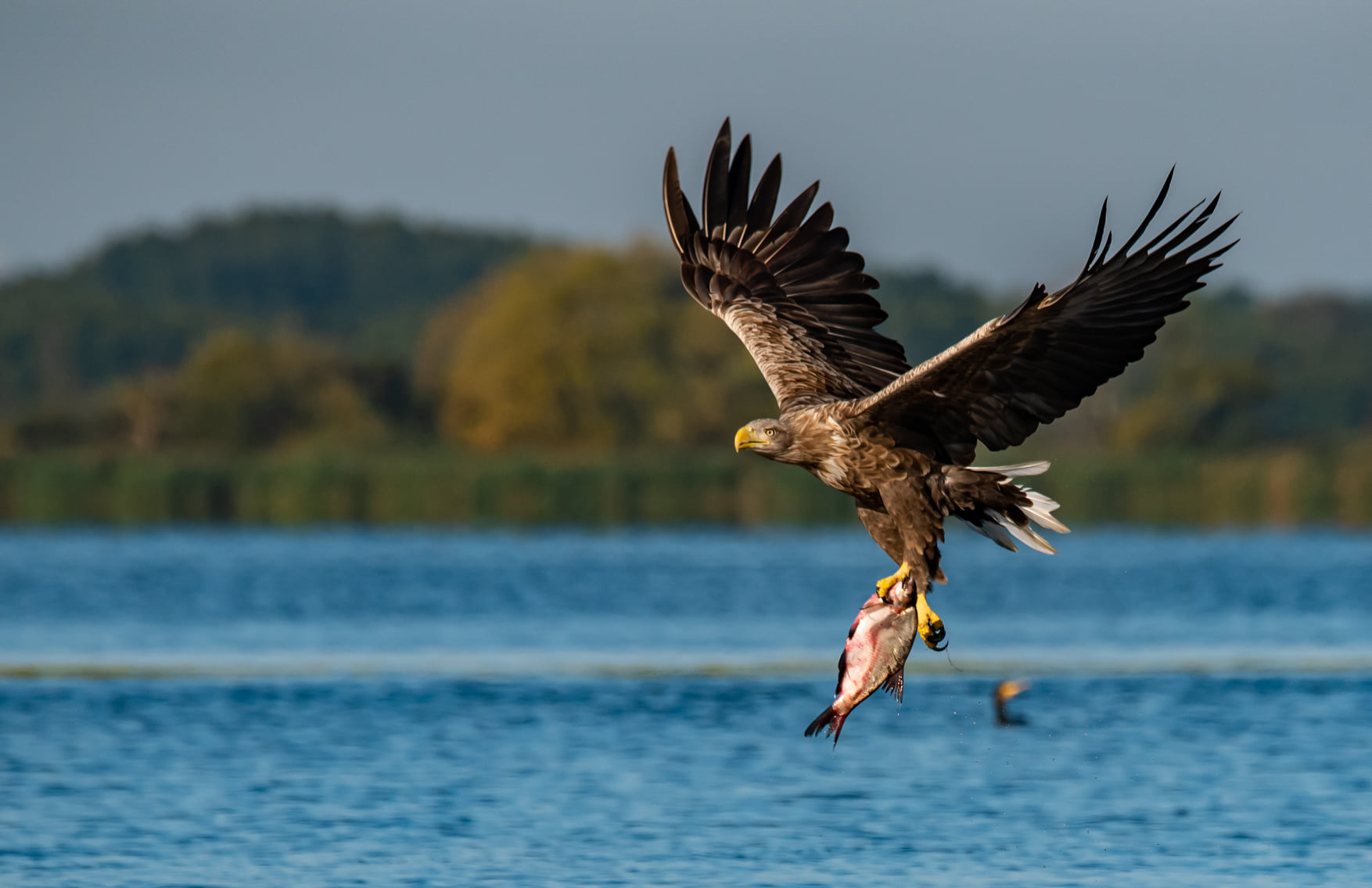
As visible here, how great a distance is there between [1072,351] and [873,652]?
1753 millimetres

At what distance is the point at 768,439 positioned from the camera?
9734 millimetres

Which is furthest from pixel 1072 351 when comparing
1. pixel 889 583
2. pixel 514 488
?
pixel 514 488

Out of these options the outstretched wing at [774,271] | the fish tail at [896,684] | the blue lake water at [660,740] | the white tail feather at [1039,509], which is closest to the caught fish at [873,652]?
the fish tail at [896,684]

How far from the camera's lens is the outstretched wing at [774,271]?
11398mm

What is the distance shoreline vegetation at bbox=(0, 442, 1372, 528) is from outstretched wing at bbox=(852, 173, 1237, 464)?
32.6 m

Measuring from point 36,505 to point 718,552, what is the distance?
14.6 metres

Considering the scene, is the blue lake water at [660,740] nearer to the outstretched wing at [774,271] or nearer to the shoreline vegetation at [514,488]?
the outstretched wing at [774,271]

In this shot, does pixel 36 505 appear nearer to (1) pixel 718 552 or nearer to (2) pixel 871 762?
(1) pixel 718 552

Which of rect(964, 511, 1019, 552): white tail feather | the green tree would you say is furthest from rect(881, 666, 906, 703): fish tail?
the green tree

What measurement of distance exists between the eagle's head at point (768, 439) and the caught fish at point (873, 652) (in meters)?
0.98

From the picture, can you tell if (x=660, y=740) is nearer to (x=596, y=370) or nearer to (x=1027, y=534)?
(x=1027, y=534)

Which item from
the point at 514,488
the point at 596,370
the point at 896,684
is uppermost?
the point at 596,370

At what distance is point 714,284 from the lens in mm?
11828

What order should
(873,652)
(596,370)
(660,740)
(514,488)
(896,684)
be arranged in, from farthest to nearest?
1. (596,370)
2. (514,488)
3. (660,740)
4. (896,684)
5. (873,652)
